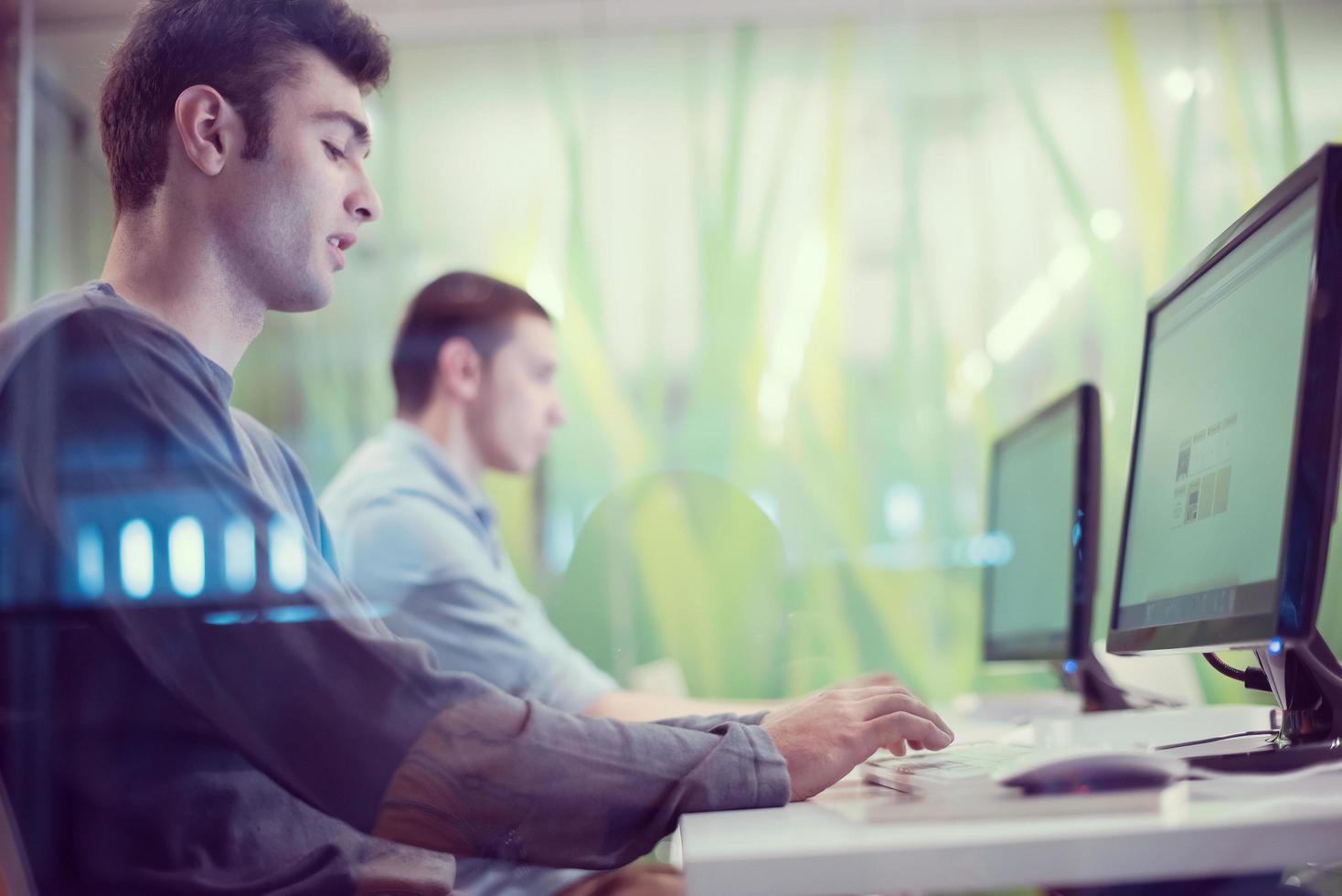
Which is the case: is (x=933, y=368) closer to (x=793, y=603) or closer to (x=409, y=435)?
(x=793, y=603)

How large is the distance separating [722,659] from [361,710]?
235cm

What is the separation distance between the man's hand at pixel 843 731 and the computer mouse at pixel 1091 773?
0.47 feet

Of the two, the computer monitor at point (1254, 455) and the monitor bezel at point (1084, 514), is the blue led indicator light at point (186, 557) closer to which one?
the computer monitor at point (1254, 455)

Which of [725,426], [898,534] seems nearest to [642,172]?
[725,426]

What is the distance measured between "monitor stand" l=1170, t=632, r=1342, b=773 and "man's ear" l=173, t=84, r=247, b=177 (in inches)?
37.8

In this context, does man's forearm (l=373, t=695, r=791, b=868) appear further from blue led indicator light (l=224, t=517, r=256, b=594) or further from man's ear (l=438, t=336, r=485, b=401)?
man's ear (l=438, t=336, r=485, b=401)

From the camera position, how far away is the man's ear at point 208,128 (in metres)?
1.00

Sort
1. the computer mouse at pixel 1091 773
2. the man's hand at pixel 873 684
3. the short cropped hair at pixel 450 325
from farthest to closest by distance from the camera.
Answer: the short cropped hair at pixel 450 325
the man's hand at pixel 873 684
the computer mouse at pixel 1091 773

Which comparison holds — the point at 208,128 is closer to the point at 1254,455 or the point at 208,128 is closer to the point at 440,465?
the point at 1254,455

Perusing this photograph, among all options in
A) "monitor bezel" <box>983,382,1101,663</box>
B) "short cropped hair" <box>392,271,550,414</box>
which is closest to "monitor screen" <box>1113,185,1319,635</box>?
"monitor bezel" <box>983,382,1101,663</box>

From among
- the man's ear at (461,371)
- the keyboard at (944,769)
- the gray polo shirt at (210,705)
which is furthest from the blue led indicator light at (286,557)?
the man's ear at (461,371)

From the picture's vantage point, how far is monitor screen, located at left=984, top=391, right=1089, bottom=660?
60.7 inches

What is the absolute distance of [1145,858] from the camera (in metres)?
0.57

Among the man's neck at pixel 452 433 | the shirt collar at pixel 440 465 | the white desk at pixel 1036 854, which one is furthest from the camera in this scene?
the man's neck at pixel 452 433
